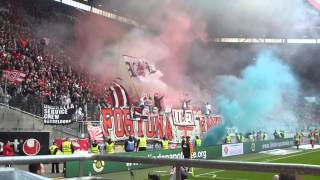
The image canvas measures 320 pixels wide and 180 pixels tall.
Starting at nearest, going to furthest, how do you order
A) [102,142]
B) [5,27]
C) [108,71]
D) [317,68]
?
[102,142]
[5,27]
[108,71]
[317,68]

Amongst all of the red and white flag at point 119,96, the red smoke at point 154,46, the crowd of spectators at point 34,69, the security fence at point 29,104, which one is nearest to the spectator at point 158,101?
the red smoke at point 154,46

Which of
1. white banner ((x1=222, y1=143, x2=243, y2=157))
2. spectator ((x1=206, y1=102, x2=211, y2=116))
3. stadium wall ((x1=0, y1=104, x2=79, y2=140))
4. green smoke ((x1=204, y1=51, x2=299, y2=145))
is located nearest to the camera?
stadium wall ((x1=0, y1=104, x2=79, y2=140))

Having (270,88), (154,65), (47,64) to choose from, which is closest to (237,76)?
(270,88)

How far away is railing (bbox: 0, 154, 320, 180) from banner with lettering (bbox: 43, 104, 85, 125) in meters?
16.5

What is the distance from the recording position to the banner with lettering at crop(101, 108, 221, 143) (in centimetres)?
2455

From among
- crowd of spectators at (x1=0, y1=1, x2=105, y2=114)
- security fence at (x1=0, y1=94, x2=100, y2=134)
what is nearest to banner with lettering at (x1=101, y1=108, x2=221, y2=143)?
crowd of spectators at (x1=0, y1=1, x2=105, y2=114)

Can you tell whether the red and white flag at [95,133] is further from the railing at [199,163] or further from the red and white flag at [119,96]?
the railing at [199,163]

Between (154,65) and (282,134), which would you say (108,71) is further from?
(282,134)

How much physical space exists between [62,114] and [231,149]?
38.9 ft

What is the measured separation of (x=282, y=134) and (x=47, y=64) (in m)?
21.1

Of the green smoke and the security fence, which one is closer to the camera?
the security fence

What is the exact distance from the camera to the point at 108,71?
107 feet

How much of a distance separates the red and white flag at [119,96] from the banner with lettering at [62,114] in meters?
6.86

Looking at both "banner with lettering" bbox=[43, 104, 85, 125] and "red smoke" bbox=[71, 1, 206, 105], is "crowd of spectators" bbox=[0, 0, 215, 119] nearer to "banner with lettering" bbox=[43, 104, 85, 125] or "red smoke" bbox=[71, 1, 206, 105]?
"banner with lettering" bbox=[43, 104, 85, 125]
